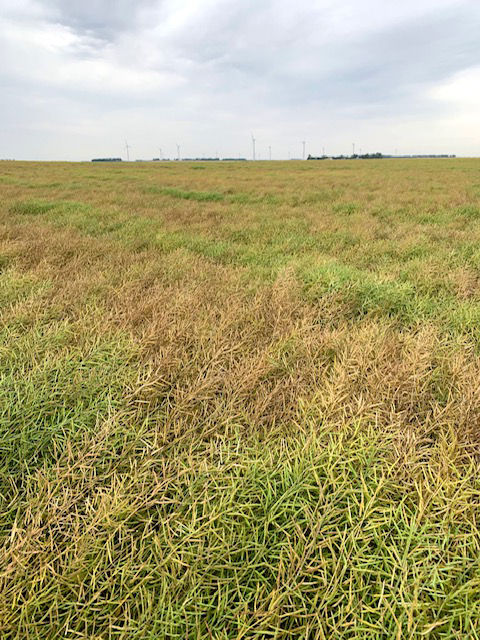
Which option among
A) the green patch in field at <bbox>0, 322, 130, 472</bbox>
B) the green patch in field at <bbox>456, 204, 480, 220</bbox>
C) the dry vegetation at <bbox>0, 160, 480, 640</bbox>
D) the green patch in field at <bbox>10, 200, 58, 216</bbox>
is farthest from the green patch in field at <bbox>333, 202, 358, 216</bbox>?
the green patch in field at <bbox>0, 322, 130, 472</bbox>

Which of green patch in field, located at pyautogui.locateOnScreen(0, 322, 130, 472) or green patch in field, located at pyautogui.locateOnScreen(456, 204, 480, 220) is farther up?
green patch in field, located at pyautogui.locateOnScreen(456, 204, 480, 220)

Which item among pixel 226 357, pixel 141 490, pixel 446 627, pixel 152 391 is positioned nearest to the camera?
pixel 446 627

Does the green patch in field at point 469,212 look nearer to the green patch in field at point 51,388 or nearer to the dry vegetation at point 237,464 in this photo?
the dry vegetation at point 237,464

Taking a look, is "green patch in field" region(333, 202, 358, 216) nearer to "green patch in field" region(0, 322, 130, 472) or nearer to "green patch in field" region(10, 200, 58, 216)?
"green patch in field" region(10, 200, 58, 216)

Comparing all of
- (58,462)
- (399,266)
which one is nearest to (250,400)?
(58,462)

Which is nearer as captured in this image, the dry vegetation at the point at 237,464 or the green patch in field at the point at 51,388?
the dry vegetation at the point at 237,464

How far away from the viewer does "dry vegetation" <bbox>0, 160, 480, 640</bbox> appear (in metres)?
1.08

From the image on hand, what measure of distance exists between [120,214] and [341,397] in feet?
25.4

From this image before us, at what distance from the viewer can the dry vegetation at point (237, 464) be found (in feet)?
3.55

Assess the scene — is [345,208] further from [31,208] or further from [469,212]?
[31,208]

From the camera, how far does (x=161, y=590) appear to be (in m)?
1.12

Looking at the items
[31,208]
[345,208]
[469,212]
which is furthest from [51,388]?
[469,212]

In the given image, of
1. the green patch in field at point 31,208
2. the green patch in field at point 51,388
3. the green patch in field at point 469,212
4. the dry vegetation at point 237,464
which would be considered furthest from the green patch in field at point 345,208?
the green patch in field at point 51,388

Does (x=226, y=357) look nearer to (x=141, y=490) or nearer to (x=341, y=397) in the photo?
(x=341, y=397)
